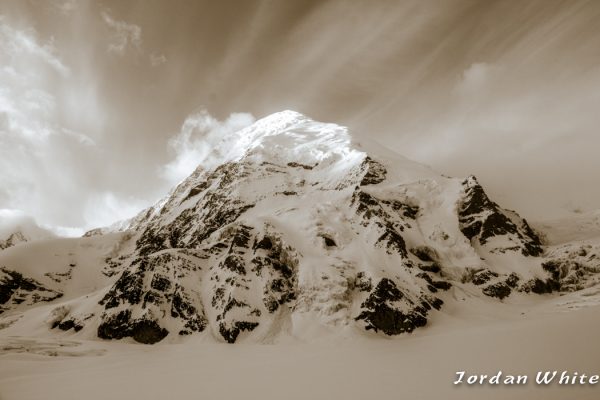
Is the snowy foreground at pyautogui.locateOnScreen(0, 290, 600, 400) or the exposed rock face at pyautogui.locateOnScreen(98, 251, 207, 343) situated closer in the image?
the snowy foreground at pyautogui.locateOnScreen(0, 290, 600, 400)

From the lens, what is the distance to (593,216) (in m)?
176

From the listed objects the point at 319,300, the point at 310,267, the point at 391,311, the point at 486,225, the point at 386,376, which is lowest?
the point at 386,376

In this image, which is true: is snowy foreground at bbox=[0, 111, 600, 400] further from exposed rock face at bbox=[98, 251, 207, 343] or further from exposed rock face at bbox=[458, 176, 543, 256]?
exposed rock face at bbox=[458, 176, 543, 256]

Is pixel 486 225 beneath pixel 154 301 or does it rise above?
above

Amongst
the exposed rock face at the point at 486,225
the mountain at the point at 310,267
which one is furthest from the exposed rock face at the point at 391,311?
the exposed rock face at the point at 486,225

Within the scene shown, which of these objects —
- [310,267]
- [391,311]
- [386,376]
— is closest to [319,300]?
[310,267]

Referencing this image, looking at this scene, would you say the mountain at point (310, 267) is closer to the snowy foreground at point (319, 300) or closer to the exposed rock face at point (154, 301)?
the exposed rock face at point (154, 301)

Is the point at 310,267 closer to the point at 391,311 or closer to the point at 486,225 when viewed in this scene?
the point at 391,311

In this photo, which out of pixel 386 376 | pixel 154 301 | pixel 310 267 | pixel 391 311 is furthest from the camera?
pixel 310 267

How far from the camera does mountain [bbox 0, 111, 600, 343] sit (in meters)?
93.4

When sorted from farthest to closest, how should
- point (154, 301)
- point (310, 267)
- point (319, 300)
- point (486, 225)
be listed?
1. point (486, 225)
2. point (310, 267)
3. point (154, 301)
4. point (319, 300)

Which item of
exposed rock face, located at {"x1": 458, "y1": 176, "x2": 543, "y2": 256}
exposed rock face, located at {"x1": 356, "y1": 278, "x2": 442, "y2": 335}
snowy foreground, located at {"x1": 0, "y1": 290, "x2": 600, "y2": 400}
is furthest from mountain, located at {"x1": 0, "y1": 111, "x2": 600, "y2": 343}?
snowy foreground, located at {"x1": 0, "y1": 290, "x2": 600, "y2": 400}

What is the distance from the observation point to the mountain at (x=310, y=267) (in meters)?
93.4

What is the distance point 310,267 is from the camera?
103 meters
